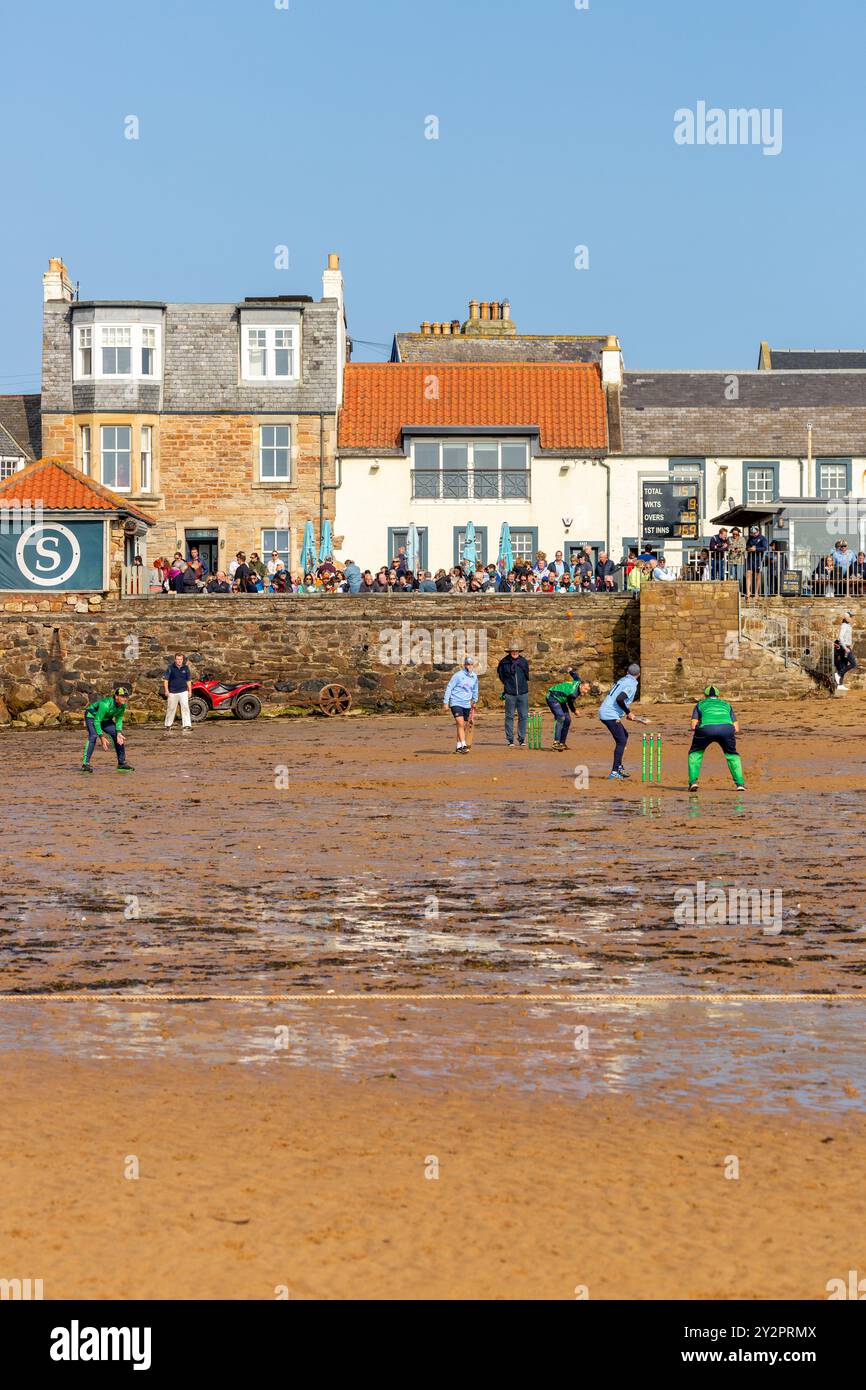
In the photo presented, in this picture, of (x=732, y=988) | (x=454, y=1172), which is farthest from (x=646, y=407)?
(x=454, y=1172)

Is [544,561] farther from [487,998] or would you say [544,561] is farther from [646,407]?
[487,998]

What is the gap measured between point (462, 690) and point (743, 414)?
24.3 metres

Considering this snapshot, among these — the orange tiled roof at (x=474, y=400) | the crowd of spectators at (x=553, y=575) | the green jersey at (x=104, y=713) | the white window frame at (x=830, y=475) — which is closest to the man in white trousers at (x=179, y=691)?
the crowd of spectators at (x=553, y=575)

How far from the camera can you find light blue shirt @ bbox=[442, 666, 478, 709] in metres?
28.5

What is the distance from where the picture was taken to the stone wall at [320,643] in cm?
3991

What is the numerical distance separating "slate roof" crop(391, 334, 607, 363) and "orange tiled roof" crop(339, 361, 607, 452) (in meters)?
6.02

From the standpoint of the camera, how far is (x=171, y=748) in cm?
3141

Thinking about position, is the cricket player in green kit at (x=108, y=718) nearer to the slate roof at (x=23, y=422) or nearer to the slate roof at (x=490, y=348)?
the slate roof at (x=23, y=422)

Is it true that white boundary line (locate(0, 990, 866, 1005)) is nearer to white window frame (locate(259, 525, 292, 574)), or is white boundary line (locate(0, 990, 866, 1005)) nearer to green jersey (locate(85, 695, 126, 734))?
green jersey (locate(85, 695, 126, 734))

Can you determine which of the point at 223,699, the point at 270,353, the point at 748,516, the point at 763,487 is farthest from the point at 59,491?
the point at 763,487

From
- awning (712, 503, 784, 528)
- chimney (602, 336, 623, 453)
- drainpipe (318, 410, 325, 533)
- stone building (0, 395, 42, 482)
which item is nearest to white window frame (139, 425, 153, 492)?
drainpipe (318, 410, 325, 533)

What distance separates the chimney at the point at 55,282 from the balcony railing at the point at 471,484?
10708mm

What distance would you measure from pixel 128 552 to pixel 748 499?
17404 millimetres

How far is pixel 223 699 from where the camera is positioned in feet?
124
